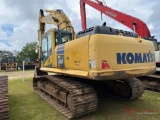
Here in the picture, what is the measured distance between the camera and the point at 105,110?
205 inches

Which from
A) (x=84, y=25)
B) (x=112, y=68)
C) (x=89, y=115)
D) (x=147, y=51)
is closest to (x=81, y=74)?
(x=112, y=68)

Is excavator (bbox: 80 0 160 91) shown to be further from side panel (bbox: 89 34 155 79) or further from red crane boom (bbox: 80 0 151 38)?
side panel (bbox: 89 34 155 79)

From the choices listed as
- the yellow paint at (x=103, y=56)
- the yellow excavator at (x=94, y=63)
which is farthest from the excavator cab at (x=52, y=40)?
the yellow paint at (x=103, y=56)

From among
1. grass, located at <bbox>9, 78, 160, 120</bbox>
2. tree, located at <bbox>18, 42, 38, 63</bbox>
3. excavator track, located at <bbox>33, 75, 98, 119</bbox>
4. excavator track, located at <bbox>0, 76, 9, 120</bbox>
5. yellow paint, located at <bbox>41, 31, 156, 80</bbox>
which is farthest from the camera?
tree, located at <bbox>18, 42, 38, 63</bbox>

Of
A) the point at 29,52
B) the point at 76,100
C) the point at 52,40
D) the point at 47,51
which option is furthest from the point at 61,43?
the point at 29,52

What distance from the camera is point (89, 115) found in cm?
475

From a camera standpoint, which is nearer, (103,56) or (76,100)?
(103,56)

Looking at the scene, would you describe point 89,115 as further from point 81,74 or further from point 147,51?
point 147,51

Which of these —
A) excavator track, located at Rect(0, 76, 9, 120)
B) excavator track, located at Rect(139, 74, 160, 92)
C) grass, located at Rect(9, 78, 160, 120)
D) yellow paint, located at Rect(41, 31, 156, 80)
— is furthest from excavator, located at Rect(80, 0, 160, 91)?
excavator track, located at Rect(0, 76, 9, 120)

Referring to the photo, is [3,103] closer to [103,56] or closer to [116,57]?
[103,56]

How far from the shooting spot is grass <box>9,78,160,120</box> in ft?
15.4

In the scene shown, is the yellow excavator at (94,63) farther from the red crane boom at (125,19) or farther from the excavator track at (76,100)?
the red crane boom at (125,19)


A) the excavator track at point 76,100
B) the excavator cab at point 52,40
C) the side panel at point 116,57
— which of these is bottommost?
the excavator track at point 76,100

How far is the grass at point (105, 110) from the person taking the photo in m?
4.69
